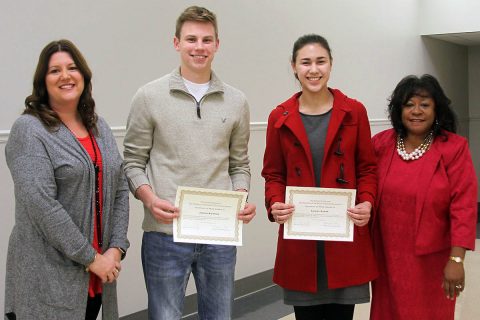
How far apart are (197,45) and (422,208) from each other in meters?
1.19

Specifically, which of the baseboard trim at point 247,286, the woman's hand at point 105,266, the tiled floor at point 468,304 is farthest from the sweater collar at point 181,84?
the tiled floor at point 468,304

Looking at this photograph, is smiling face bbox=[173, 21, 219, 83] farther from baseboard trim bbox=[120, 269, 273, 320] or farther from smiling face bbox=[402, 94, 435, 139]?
baseboard trim bbox=[120, 269, 273, 320]

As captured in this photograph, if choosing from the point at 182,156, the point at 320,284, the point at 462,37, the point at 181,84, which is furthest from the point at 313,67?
the point at 462,37

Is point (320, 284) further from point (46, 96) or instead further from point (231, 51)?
point (231, 51)

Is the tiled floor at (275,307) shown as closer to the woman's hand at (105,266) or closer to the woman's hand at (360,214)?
the woman's hand at (105,266)

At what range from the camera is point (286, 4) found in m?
5.21

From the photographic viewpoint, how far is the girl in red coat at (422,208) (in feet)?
8.21

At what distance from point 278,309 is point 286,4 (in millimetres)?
2671

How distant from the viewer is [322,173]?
2.49m

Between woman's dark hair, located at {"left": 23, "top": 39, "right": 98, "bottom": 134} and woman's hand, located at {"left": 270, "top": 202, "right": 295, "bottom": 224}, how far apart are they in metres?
0.83

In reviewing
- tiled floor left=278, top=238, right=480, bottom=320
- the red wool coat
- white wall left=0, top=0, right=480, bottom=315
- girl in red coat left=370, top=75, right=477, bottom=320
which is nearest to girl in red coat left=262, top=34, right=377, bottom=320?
the red wool coat

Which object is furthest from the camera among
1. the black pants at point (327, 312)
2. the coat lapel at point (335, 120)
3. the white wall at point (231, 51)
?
the white wall at point (231, 51)

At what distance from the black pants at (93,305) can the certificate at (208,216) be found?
0.38 meters

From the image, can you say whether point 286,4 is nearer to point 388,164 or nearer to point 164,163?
point 388,164
